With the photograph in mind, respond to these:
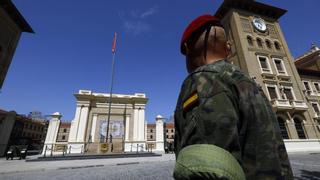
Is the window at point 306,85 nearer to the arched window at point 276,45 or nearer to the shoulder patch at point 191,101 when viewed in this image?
the arched window at point 276,45

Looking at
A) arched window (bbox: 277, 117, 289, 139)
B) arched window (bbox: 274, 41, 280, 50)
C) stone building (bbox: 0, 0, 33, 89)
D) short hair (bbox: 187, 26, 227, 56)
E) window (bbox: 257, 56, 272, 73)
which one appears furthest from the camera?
arched window (bbox: 274, 41, 280, 50)

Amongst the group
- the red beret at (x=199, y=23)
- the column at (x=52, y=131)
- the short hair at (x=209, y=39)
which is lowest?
the short hair at (x=209, y=39)

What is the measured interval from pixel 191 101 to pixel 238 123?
236mm

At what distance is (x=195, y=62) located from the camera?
1029 mm

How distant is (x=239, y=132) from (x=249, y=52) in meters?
20.2

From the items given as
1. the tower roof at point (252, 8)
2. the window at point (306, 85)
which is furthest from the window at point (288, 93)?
the tower roof at point (252, 8)

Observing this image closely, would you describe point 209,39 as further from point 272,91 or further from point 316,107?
point 316,107

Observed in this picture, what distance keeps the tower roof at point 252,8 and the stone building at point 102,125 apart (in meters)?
16.9

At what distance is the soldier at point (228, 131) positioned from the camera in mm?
545

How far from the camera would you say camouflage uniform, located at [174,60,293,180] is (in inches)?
23.9

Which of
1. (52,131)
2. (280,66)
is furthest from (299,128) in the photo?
(52,131)

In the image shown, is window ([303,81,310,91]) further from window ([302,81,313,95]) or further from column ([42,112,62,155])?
column ([42,112,62,155])

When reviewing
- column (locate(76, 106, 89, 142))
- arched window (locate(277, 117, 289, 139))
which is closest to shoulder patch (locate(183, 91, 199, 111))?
arched window (locate(277, 117, 289, 139))

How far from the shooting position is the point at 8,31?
60.3 feet
